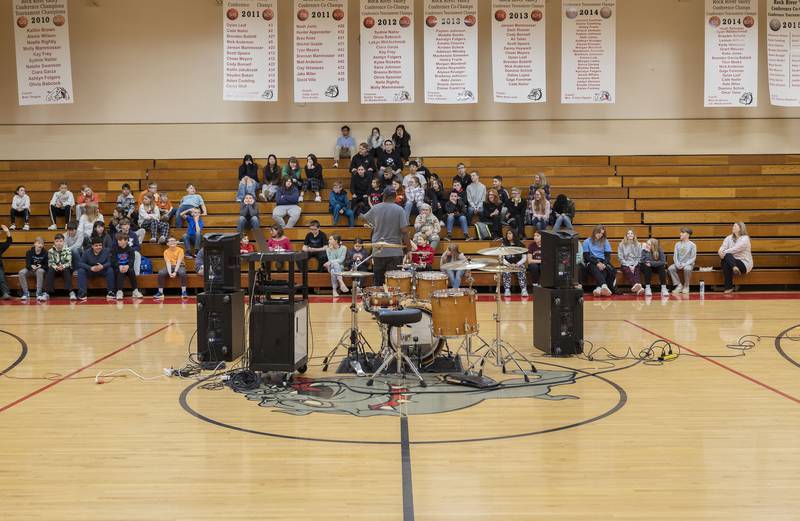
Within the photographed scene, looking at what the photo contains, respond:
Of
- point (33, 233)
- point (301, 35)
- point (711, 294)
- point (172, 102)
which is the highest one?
point (301, 35)

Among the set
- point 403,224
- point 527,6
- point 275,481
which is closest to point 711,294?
point 527,6

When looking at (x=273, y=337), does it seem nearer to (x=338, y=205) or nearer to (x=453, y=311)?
(x=453, y=311)

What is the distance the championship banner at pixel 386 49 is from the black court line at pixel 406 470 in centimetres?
1182

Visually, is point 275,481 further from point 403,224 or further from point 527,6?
point 527,6

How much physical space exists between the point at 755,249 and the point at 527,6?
7.24 metres

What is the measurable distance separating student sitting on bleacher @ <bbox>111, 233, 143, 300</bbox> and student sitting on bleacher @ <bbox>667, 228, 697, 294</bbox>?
427 inches

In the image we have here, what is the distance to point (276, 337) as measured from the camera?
7469mm

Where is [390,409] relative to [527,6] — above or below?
below

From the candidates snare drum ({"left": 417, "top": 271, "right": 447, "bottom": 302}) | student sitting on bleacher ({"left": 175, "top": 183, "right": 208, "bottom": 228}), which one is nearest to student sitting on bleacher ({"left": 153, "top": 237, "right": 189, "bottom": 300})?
student sitting on bleacher ({"left": 175, "top": 183, "right": 208, "bottom": 228})

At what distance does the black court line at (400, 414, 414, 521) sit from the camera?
4367 millimetres

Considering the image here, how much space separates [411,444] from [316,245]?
10.8 m

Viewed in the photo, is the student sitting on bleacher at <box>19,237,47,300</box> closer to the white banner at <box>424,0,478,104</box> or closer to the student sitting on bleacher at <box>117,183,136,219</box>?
the student sitting on bleacher at <box>117,183,136,219</box>

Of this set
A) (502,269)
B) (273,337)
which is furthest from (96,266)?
(502,269)

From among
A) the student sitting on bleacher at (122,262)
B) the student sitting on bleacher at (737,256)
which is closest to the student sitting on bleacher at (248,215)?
the student sitting on bleacher at (122,262)
